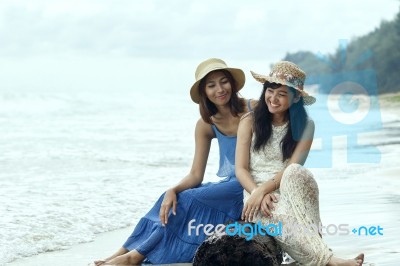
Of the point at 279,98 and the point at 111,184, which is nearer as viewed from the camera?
the point at 279,98

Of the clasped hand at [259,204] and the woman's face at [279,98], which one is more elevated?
the woman's face at [279,98]

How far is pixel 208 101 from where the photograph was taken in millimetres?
4867

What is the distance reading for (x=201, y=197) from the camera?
4.64 meters

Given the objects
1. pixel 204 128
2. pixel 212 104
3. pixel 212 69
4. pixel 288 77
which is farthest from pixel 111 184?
pixel 288 77

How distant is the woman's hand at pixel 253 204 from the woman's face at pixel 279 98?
0.49m

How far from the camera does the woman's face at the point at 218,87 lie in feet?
15.6

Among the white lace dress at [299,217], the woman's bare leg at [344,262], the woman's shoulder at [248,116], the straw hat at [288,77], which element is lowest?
the woman's bare leg at [344,262]

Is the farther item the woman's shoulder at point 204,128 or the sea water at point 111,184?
the sea water at point 111,184

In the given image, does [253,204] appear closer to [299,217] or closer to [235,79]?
[299,217]

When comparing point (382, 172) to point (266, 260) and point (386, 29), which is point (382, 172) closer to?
point (266, 260)

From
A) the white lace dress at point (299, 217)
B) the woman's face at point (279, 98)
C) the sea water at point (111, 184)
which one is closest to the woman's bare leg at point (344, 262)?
the white lace dress at point (299, 217)

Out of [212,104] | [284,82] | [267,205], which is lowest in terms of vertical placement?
[267,205]

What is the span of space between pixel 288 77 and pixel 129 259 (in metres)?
1.43

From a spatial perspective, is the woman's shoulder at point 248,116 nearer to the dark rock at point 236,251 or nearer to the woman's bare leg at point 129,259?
the dark rock at point 236,251
